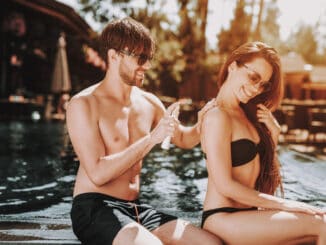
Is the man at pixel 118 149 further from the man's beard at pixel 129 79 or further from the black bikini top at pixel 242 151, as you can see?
the black bikini top at pixel 242 151

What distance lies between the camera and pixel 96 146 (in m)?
2.52

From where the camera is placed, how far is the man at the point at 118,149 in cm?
241

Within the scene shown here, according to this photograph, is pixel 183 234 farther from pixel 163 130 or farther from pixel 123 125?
pixel 123 125

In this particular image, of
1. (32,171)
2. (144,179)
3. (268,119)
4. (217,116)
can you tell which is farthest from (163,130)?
(32,171)

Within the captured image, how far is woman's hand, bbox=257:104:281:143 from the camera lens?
107 inches

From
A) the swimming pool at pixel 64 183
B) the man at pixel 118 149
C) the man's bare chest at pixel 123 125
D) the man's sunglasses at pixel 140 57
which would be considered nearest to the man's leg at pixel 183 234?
the man at pixel 118 149

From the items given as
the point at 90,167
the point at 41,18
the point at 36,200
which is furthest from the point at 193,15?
the point at 90,167

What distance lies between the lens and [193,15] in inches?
1113

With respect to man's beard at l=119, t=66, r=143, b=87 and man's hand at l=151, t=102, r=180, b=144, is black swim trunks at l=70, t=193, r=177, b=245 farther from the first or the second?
man's beard at l=119, t=66, r=143, b=87

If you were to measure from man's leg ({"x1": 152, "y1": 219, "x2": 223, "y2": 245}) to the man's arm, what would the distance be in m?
0.38

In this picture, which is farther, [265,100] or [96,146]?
[265,100]

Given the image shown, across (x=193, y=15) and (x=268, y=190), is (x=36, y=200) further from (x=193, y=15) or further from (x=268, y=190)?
(x=193, y=15)

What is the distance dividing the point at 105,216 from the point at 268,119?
1.05 meters

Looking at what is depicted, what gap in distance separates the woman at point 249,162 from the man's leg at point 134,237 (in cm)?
35
